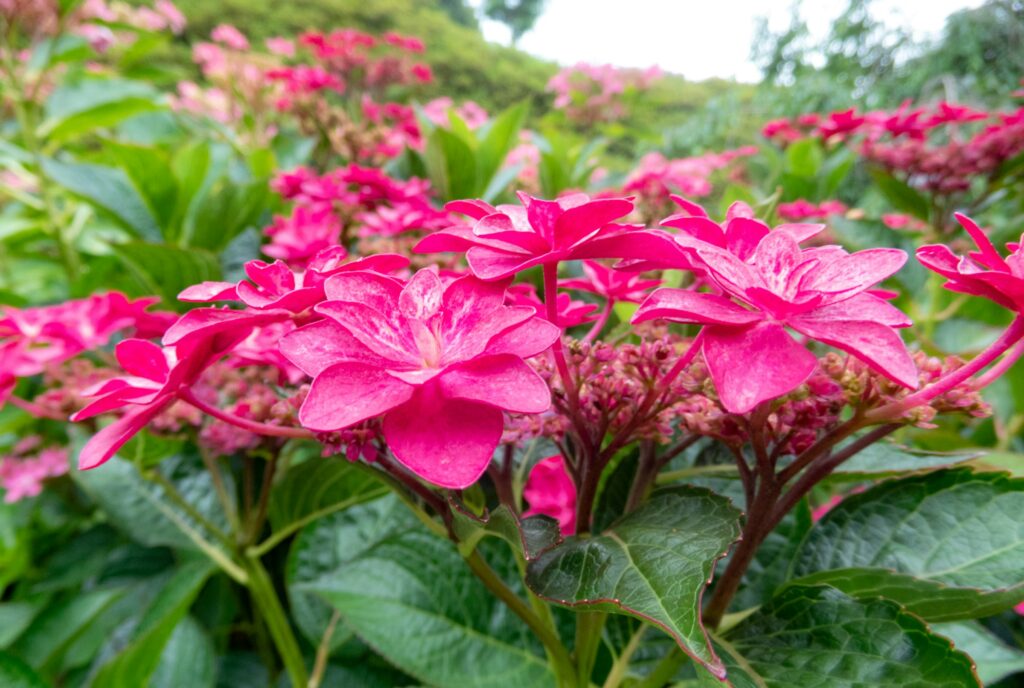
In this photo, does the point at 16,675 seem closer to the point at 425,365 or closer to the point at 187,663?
the point at 187,663

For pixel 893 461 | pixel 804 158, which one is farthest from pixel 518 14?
pixel 893 461

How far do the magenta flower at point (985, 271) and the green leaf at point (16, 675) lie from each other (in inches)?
36.2

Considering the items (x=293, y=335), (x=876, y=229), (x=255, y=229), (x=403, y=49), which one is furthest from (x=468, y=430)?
(x=403, y=49)

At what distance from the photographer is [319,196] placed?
987 mm

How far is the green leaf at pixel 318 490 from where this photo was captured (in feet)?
2.46

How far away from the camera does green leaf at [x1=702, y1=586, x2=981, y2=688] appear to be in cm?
39

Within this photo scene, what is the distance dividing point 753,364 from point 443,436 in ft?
0.51

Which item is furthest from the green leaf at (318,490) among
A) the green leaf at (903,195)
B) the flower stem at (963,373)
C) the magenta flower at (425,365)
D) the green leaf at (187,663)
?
the green leaf at (903,195)

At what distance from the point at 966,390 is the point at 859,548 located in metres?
0.19

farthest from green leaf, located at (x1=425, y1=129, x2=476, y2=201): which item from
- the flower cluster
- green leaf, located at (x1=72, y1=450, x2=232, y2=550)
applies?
the flower cluster

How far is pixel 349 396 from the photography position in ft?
1.06

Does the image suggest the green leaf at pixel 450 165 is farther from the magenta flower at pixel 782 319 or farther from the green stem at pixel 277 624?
the magenta flower at pixel 782 319

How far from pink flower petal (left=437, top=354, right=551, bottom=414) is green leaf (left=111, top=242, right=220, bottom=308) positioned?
29.4 inches

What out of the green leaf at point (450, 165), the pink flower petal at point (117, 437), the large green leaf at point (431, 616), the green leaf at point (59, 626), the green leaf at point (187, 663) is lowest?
the green leaf at point (59, 626)
